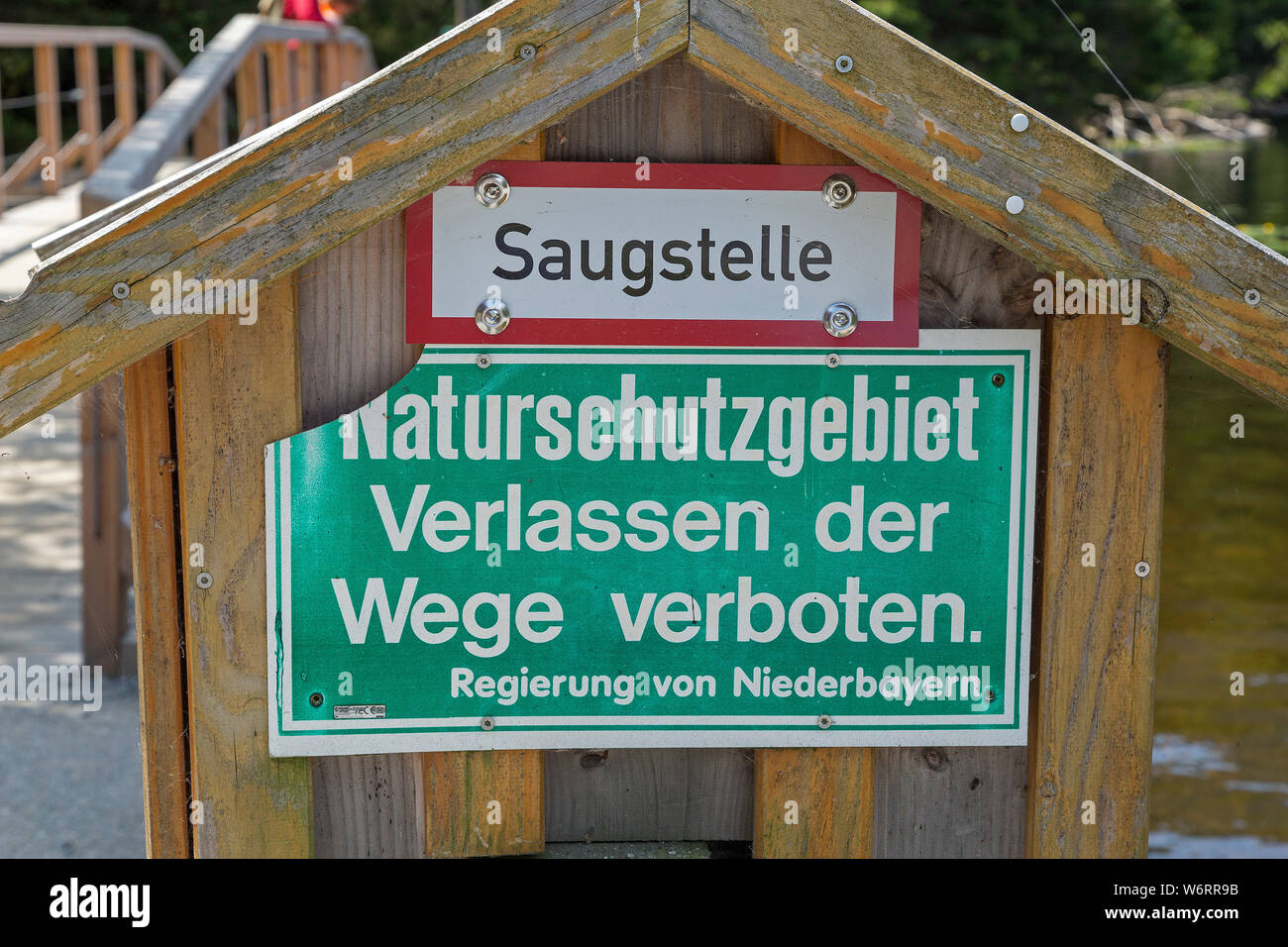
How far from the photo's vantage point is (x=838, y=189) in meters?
1.84

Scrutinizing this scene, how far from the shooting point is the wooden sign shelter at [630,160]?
1653 millimetres

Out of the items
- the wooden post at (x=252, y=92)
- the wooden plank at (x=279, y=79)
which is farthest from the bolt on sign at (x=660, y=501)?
the wooden plank at (x=279, y=79)

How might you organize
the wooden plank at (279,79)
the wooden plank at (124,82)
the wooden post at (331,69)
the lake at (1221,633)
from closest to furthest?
the lake at (1221,633) → the wooden plank at (279,79) → the wooden plank at (124,82) → the wooden post at (331,69)

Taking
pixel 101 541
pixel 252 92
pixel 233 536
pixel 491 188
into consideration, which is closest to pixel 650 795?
pixel 233 536

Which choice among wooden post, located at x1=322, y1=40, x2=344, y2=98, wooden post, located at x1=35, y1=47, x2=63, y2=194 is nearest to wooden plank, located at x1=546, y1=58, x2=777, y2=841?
wooden post, located at x1=35, y1=47, x2=63, y2=194

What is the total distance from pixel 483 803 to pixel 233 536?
1.59ft

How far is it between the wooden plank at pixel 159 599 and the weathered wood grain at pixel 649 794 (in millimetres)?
499

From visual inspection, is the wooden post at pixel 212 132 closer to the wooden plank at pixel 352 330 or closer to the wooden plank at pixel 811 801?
the wooden plank at pixel 352 330

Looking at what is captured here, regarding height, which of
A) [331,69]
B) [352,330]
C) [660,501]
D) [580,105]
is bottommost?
[660,501]

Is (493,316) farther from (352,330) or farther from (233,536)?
(233,536)

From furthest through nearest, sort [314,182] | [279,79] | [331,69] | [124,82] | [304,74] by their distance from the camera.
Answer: [331,69]
[124,82]
[304,74]
[279,79]
[314,182]

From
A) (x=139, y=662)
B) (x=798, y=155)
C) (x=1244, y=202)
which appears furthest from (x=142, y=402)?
(x=1244, y=202)

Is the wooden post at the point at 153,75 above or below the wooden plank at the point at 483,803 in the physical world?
above

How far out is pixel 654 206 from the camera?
1.85 meters
